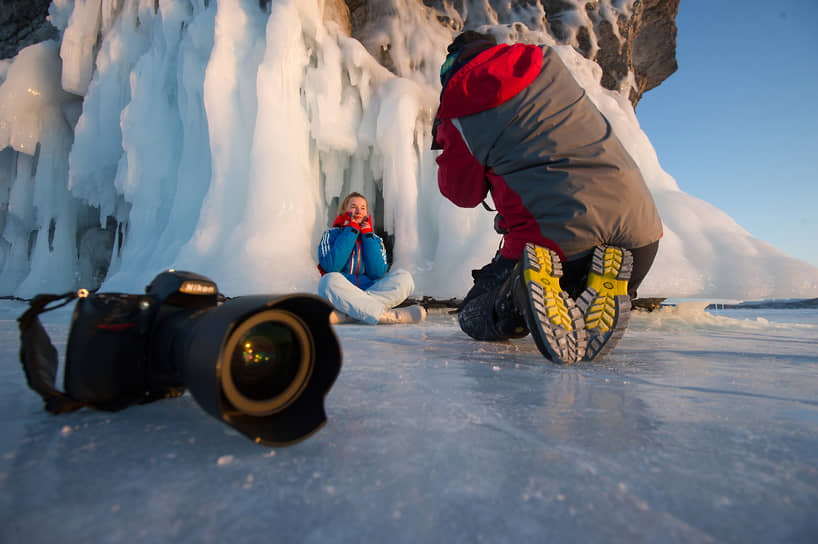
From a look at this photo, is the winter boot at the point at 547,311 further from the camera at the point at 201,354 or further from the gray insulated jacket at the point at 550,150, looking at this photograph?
the camera at the point at 201,354

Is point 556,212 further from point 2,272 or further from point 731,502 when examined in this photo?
point 2,272

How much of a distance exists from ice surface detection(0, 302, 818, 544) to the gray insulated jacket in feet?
1.32

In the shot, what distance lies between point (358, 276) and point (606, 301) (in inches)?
60.9

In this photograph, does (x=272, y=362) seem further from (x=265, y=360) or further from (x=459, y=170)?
(x=459, y=170)

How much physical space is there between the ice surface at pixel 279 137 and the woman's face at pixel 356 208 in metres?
0.49

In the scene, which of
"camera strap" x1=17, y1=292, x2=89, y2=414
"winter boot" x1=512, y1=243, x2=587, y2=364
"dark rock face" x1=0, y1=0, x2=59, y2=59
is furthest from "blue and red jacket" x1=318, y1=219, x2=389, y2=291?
"dark rock face" x1=0, y1=0, x2=59, y2=59

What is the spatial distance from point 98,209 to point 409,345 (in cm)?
551

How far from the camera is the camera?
0.34 metres

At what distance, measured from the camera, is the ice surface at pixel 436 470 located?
26 centimetres

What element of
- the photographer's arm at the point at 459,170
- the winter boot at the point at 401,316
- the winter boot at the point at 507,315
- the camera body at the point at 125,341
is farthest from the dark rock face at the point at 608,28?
the camera body at the point at 125,341

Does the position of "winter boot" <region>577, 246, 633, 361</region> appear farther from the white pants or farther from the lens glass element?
the white pants

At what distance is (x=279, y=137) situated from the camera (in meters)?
2.59

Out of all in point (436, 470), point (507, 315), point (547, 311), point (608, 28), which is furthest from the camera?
point (608, 28)

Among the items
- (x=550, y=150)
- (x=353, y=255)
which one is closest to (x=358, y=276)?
(x=353, y=255)
